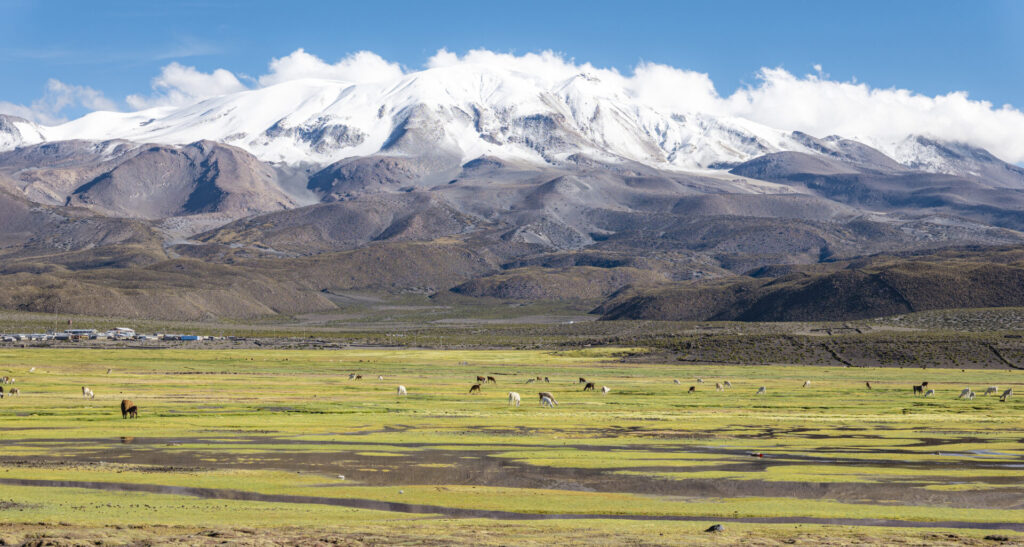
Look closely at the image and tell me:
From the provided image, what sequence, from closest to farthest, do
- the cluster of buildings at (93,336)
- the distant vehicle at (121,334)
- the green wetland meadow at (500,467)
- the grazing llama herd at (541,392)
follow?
the green wetland meadow at (500,467) → the grazing llama herd at (541,392) → the cluster of buildings at (93,336) → the distant vehicle at (121,334)

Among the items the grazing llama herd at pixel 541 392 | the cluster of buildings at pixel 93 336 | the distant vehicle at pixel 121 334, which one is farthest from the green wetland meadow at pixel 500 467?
the distant vehicle at pixel 121 334

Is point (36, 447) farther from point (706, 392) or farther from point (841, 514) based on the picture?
point (706, 392)

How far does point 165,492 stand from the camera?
30.7m

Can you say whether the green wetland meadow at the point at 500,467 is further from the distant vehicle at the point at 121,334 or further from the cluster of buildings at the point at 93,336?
the distant vehicle at the point at 121,334

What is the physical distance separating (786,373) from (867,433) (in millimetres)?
71016

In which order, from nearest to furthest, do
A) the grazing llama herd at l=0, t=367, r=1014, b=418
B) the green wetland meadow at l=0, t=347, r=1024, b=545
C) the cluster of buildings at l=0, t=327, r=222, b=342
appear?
1. the green wetland meadow at l=0, t=347, r=1024, b=545
2. the grazing llama herd at l=0, t=367, r=1014, b=418
3. the cluster of buildings at l=0, t=327, r=222, b=342

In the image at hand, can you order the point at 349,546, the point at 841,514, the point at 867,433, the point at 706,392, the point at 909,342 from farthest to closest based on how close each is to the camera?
the point at 909,342 < the point at 706,392 < the point at 867,433 < the point at 841,514 < the point at 349,546

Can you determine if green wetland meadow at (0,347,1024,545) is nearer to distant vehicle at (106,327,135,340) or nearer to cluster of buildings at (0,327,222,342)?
cluster of buildings at (0,327,222,342)

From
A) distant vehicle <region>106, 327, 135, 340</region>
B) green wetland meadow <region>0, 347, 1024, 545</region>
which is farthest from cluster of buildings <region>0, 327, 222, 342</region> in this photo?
green wetland meadow <region>0, 347, 1024, 545</region>

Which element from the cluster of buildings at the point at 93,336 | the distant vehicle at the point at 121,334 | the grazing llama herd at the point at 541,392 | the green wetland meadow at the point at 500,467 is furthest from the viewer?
the distant vehicle at the point at 121,334

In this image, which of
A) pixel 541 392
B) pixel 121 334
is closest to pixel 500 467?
pixel 541 392

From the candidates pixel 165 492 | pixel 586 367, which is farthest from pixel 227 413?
pixel 586 367

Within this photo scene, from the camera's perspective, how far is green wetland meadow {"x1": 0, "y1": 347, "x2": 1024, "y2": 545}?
83.9 feet

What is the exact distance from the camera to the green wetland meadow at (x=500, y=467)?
25578 millimetres
